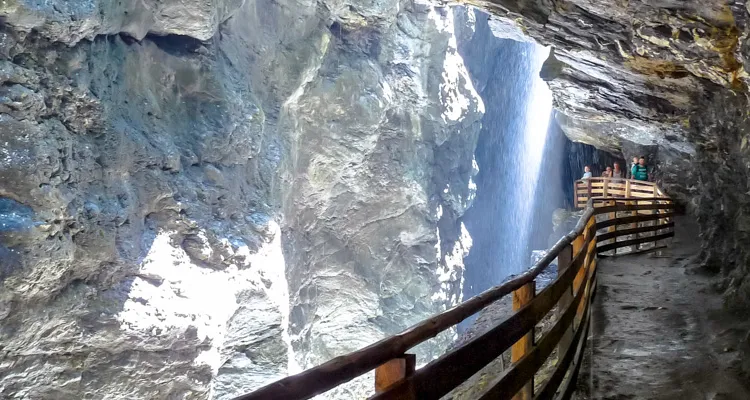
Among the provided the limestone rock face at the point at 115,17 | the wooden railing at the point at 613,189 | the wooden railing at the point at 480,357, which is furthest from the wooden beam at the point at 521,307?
the wooden railing at the point at 613,189

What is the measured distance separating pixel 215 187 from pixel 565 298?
442 inches

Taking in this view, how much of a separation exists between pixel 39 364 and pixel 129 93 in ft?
19.0

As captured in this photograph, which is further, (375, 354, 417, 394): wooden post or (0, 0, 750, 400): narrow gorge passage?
(0, 0, 750, 400): narrow gorge passage

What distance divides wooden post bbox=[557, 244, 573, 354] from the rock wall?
8364 mm

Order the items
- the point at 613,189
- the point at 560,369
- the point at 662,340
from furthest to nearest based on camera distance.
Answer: the point at 613,189 → the point at 662,340 → the point at 560,369

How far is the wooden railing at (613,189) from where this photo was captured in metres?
18.2

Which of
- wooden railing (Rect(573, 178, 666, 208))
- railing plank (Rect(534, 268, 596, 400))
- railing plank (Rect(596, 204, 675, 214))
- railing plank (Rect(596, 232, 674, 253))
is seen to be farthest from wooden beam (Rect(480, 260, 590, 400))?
wooden railing (Rect(573, 178, 666, 208))

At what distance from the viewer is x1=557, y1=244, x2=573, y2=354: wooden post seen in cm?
410

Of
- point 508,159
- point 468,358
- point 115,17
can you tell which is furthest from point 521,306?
point 508,159

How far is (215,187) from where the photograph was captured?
46.3 feet

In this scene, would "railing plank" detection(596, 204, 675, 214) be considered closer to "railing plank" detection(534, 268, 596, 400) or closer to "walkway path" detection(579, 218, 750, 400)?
"walkway path" detection(579, 218, 750, 400)

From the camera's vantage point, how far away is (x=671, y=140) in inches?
645

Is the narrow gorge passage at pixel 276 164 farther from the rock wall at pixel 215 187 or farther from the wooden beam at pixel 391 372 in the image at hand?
the wooden beam at pixel 391 372

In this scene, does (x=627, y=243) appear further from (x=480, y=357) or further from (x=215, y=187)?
(x=480, y=357)
